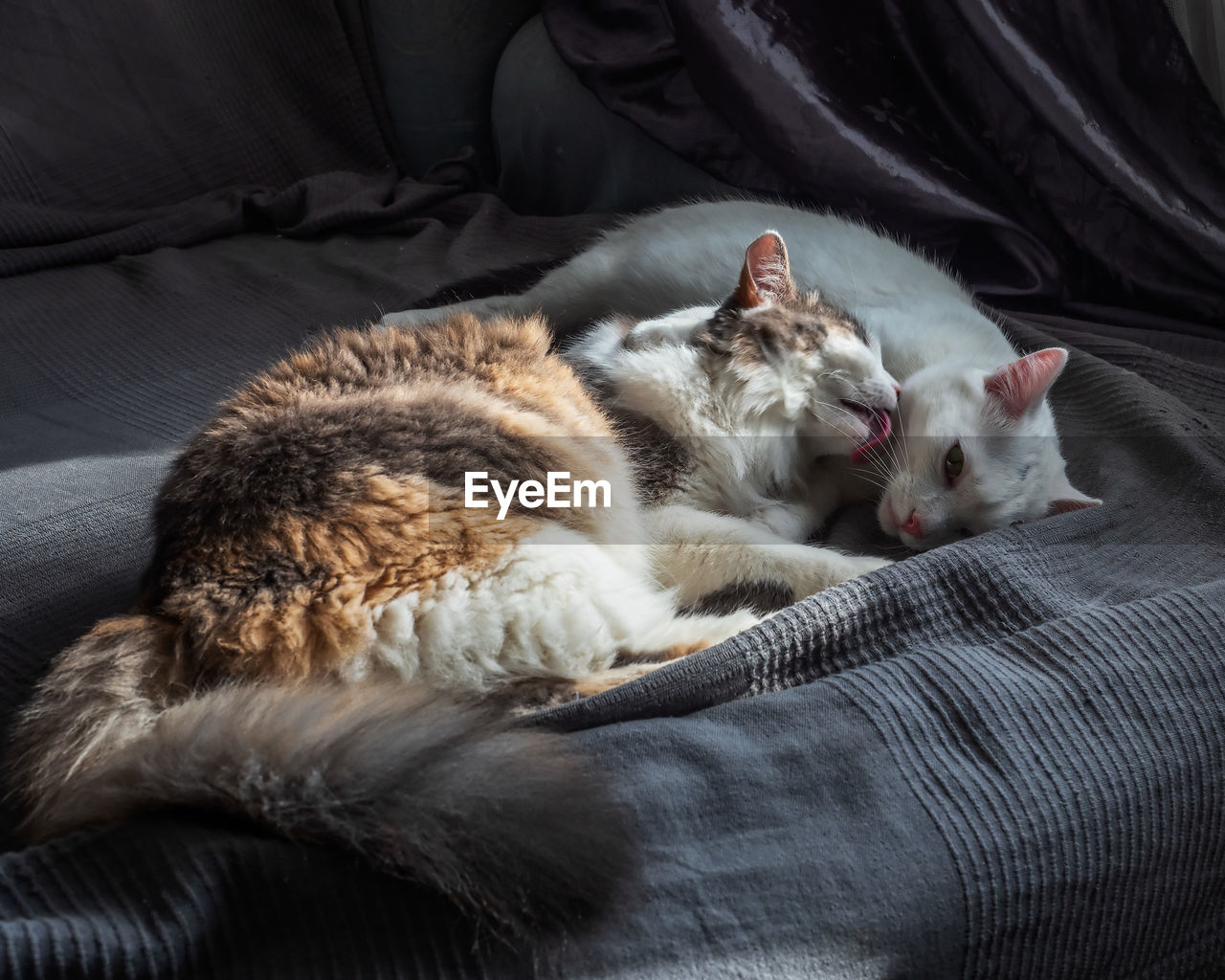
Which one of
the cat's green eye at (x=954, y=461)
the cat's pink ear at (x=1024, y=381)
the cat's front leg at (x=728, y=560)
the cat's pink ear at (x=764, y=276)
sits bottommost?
the cat's front leg at (x=728, y=560)

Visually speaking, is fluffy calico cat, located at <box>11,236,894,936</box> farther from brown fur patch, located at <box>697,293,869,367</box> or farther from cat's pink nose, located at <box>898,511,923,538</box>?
cat's pink nose, located at <box>898,511,923,538</box>

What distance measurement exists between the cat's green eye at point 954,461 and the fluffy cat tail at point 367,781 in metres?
0.71

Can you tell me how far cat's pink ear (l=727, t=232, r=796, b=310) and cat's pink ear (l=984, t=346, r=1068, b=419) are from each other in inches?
12.3

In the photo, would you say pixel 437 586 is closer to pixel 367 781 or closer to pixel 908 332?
pixel 367 781

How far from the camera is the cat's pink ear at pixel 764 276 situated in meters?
1.31

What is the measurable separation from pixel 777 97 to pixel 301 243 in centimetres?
114

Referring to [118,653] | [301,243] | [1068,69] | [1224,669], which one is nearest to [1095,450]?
[1224,669]

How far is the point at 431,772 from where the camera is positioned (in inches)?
27.0

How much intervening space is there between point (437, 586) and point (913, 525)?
2.13ft

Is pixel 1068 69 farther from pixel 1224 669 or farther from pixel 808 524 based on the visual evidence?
pixel 1224 669

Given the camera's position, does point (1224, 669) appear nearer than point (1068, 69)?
Yes
